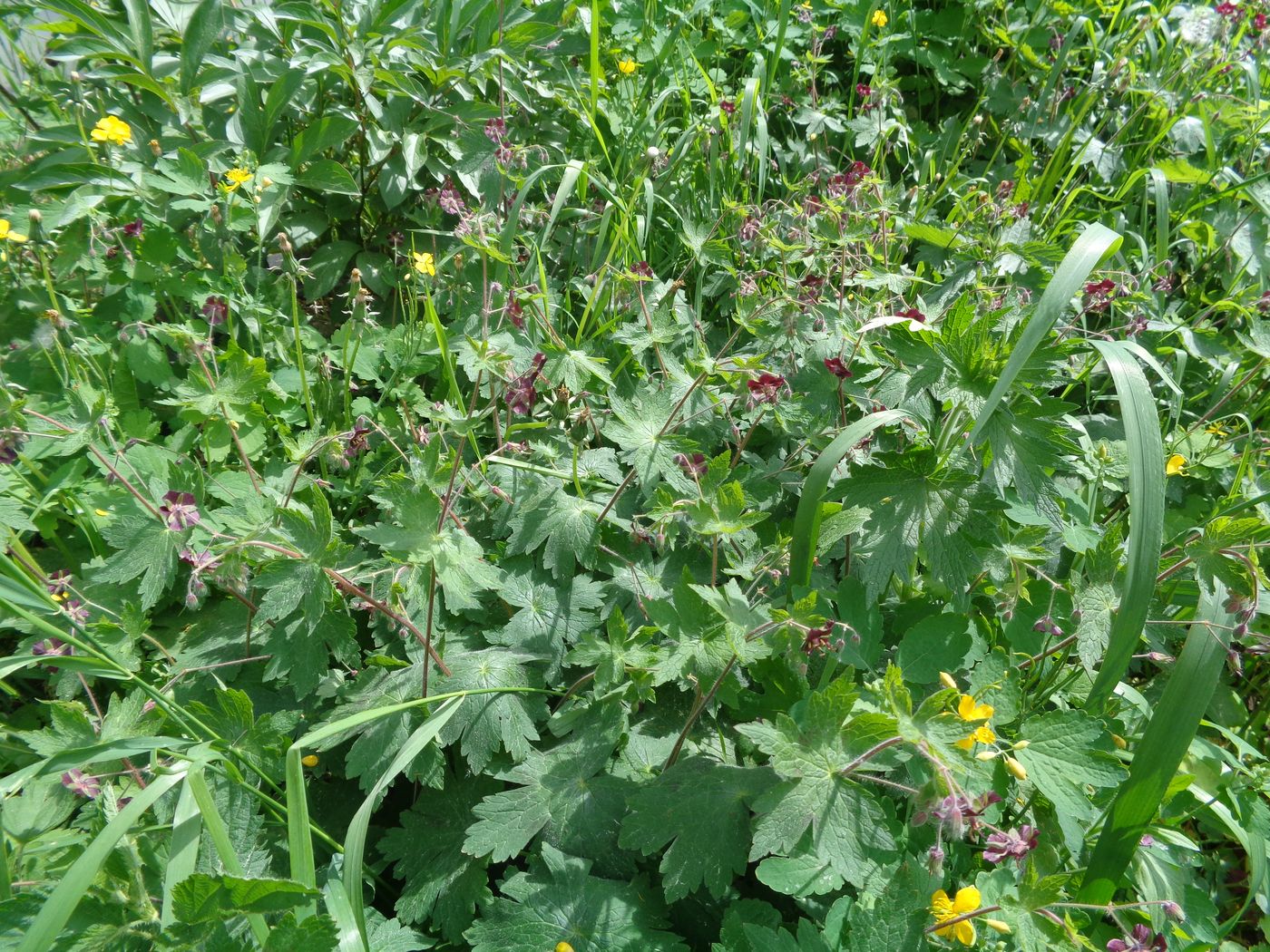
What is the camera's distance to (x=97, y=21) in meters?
2.45

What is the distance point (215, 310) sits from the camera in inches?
92.2

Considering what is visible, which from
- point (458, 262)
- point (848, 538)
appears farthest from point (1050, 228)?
point (458, 262)

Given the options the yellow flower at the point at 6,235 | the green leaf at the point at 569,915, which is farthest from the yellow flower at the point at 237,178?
the green leaf at the point at 569,915

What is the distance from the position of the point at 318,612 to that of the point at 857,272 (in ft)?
6.04

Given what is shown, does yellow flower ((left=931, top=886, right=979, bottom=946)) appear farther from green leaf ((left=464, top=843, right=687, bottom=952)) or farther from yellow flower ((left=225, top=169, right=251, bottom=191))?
yellow flower ((left=225, top=169, right=251, bottom=191))

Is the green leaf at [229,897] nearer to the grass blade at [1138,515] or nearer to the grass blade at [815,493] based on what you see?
the grass blade at [815,493]

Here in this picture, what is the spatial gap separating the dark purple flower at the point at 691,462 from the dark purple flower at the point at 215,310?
131 centimetres

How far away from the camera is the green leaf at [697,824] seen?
162 centimetres

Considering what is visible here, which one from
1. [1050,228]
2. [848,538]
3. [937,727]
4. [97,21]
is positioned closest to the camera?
[937,727]

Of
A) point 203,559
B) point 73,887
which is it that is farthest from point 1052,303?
point 73,887

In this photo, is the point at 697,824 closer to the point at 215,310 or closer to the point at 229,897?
the point at 229,897

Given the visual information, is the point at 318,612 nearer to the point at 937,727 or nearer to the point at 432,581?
the point at 432,581

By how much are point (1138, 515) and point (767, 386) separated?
83 centimetres

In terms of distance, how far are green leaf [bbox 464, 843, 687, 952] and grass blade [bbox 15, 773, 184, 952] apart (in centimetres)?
65
